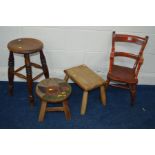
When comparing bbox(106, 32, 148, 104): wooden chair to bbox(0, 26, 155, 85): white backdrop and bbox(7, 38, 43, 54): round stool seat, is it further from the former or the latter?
bbox(7, 38, 43, 54): round stool seat

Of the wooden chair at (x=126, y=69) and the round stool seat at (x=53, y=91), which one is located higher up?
the wooden chair at (x=126, y=69)

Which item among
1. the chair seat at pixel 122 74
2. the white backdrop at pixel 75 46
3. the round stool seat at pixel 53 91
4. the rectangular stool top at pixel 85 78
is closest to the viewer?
the round stool seat at pixel 53 91

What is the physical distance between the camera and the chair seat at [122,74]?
258cm

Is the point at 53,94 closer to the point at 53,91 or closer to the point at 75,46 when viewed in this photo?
the point at 53,91

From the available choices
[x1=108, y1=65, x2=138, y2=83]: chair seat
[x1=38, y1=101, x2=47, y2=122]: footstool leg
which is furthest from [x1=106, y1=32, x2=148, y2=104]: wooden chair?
[x1=38, y1=101, x2=47, y2=122]: footstool leg

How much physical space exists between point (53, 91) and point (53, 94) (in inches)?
2.1

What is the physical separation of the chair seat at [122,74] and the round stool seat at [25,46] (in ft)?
3.20

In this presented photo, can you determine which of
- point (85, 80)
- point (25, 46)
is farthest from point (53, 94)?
point (25, 46)

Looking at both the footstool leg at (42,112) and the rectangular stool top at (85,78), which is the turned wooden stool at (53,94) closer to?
the footstool leg at (42,112)

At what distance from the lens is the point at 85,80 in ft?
8.20

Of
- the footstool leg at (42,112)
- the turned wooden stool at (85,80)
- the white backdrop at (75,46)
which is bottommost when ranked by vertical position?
the footstool leg at (42,112)

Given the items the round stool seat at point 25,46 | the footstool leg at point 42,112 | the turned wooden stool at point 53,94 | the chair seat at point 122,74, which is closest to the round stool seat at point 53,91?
the turned wooden stool at point 53,94

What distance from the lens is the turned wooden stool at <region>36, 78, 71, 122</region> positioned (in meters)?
2.28

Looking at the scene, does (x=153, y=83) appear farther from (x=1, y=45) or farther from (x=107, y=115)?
(x=1, y=45)
